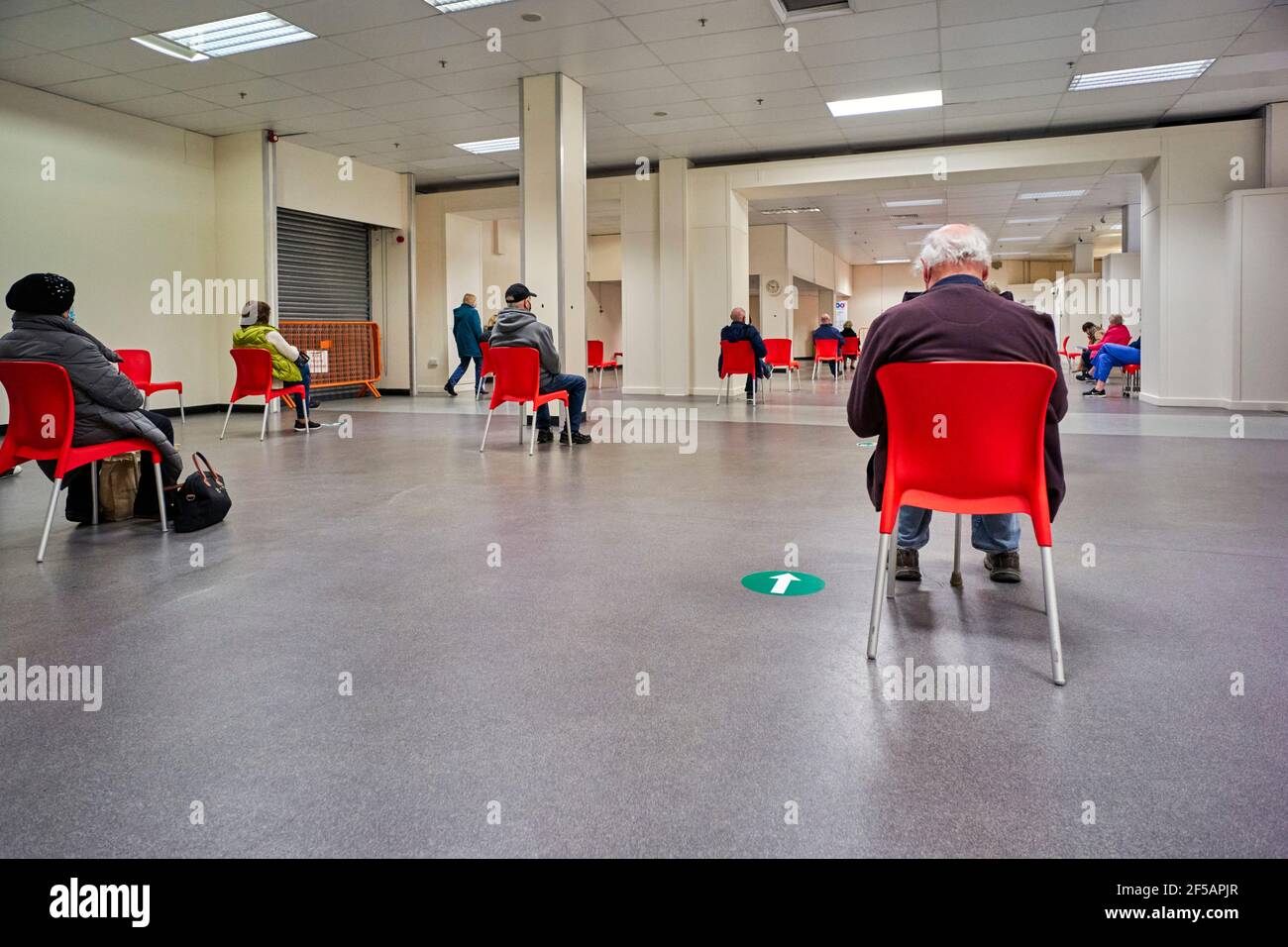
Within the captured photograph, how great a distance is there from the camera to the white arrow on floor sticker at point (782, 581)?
10.4ft

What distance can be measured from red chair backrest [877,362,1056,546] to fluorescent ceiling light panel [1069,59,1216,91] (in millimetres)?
8243

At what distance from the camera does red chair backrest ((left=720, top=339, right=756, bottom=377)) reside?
37.3 feet

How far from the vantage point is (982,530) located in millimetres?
3256

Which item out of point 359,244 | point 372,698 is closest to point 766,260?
point 359,244

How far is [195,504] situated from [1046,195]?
1550 centimetres

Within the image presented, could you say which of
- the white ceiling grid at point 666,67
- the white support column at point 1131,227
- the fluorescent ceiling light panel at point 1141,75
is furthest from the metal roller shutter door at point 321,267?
the white support column at point 1131,227

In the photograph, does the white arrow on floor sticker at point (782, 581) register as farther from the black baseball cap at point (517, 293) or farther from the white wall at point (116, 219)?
the white wall at point (116, 219)

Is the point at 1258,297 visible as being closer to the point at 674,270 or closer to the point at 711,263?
the point at 711,263

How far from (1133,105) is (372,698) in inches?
430

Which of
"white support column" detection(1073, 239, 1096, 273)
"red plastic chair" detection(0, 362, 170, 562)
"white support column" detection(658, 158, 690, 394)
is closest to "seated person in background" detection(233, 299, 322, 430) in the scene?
"red plastic chair" detection(0, 362, 170, 562)

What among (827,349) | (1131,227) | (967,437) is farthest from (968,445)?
(1131,227)

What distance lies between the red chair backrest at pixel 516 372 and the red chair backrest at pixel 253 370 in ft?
7.48

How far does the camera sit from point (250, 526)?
4309mm
